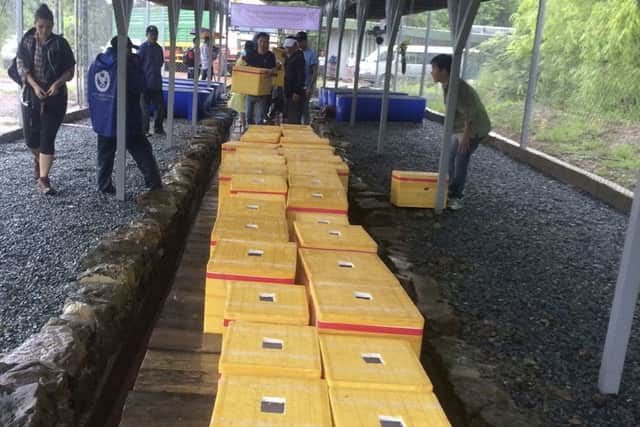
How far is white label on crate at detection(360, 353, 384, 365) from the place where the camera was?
229 centimetres

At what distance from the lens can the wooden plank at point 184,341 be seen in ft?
11.1

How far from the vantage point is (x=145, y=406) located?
283 cm

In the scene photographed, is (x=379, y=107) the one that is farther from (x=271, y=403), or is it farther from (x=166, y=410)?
(x=271, y=403)

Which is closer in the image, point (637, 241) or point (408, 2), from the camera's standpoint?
point (637, 241)

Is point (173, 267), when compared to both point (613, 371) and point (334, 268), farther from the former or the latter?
point (613, 371)

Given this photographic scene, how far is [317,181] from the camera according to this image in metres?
5.25

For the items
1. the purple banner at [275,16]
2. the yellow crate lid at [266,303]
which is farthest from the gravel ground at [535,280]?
the purple banner at [275,16]

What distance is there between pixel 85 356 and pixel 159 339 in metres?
0.54

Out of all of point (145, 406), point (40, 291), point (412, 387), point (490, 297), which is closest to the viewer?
point (412, 387)

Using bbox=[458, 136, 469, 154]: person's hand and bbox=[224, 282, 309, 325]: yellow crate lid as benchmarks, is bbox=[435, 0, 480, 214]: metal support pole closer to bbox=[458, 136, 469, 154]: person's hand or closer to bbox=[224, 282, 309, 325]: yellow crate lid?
bbox=[458, 136, 469, 154]: person's hand

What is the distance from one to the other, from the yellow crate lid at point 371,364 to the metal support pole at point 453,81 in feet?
14.5

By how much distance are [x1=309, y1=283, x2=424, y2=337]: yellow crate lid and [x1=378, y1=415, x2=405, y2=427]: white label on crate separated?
660mm

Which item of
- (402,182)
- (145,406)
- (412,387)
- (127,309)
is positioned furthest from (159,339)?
(402,182)

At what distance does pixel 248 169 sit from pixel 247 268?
263 centimetres
